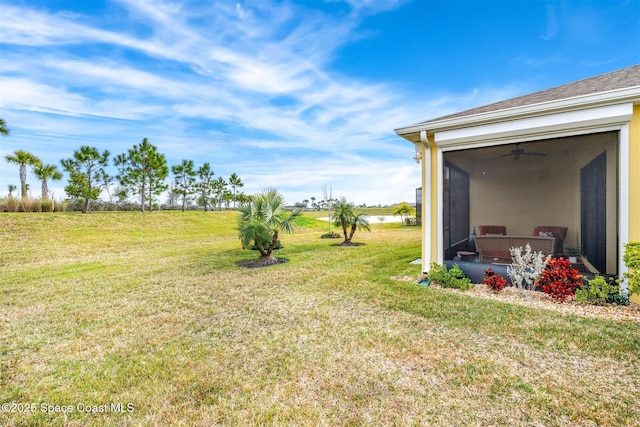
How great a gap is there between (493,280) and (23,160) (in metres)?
28.7

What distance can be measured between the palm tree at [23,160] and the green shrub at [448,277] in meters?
26.2

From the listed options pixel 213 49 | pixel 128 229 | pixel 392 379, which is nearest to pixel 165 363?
pixel 392 379

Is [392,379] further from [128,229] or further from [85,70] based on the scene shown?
[128,229]

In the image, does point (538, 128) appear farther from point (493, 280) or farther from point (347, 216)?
point (347, 216)

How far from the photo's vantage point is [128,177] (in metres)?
25.8

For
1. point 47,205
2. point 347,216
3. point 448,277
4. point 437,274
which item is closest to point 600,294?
point 448,277

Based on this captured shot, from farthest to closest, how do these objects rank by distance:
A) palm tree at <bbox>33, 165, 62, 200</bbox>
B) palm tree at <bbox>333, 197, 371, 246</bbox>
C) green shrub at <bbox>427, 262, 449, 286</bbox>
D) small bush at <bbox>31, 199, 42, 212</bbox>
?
palm tree at <bbox>33, 165, 62, 200</bbox>, small bush at <bbox>31, 199, 42, 212</bbox>, palm tree at <bbox>333, 197, 371, 246</bbox>, green shrub at <bbox>427, 262, 449, 286</bbox>

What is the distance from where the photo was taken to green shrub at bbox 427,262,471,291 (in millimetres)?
5617

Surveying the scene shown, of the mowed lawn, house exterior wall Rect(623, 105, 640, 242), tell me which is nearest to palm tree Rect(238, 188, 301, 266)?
the mowed lawn

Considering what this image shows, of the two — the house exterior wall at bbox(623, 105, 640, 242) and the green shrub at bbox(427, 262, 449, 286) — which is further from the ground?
the house exterior wall at bbox(623, 105, 640, 242)

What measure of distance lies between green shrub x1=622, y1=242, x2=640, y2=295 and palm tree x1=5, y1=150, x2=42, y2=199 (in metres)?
28.9

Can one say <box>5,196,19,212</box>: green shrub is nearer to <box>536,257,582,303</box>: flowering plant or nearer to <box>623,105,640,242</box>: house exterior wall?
<box>536,257,582,303</box>: flowering plant

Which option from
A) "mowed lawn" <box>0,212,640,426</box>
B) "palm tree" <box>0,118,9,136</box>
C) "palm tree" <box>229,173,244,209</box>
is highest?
"palm tree" <box>0,118,9,136</box>

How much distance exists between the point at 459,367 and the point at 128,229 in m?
19.3
